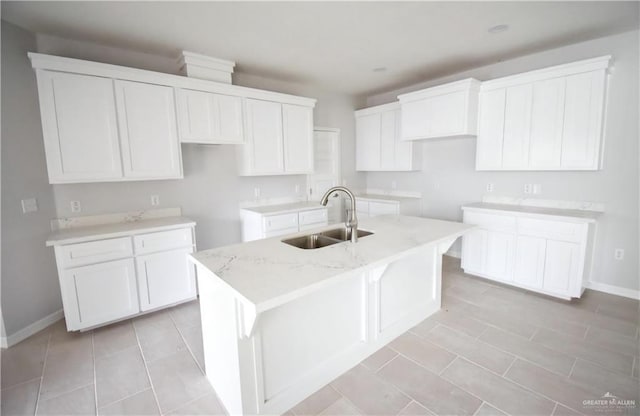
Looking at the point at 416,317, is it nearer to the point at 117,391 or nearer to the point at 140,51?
the point at 117,391

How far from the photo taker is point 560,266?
3070 mm

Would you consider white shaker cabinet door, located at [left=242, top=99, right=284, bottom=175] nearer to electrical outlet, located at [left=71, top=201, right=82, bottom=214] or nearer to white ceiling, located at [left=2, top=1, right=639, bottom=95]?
white ceiling, located at [left=2, top=1, right=639, bottom=95]

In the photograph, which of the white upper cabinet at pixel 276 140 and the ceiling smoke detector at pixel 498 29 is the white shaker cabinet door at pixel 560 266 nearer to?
the ceiling smoke detector at pixel 498 29

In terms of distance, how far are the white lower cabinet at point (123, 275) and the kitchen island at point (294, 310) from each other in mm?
1249

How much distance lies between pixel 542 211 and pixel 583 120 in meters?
1.00

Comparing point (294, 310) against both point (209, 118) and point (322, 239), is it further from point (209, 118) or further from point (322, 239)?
point (209, 118)

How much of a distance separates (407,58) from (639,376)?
11.6 ft

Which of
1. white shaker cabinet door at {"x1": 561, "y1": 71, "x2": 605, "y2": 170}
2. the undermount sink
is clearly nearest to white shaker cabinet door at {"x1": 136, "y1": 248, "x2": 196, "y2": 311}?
the undermount sink

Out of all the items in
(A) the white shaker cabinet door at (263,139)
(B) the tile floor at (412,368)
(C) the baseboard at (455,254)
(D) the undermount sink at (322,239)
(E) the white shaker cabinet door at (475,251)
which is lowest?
(B) the tile floor at (412,368)

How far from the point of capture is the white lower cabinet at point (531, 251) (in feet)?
9.76

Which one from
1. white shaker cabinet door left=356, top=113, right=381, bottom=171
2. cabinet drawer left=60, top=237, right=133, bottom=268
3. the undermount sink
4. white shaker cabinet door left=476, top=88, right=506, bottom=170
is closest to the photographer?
the undermount sink

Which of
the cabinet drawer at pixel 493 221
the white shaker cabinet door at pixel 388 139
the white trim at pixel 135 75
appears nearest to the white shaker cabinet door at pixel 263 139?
the white trim at pixel 135 75

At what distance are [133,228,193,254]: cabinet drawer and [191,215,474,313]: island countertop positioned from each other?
49.9 inches

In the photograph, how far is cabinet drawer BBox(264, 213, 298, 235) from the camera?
12.2ft
